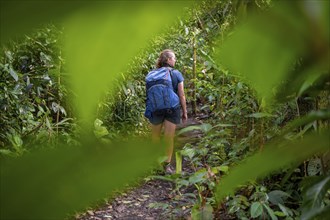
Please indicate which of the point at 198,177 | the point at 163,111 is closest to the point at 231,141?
the point at 163,111

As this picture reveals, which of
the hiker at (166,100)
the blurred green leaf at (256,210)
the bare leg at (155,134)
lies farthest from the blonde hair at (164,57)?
the blurred green leaf at (256,210)

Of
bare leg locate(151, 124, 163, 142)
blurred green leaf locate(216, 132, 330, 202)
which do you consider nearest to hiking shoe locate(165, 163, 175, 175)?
bare leg locate(151, 124, 163, 142)

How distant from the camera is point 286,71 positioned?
281mm

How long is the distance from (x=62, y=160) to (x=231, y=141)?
2932mm

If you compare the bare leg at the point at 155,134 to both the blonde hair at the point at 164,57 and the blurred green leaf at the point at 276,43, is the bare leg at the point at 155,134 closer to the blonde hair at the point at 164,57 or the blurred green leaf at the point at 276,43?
the blurred green leaf at the point at 276,43

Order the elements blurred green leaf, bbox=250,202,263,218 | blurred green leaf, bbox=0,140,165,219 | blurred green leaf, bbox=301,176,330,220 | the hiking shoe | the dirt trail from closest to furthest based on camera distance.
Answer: blurred green leaf, bbox=0,140,165,219
blurred green leaf, bbox=301,176,330,220
blurred green leaf, bbox=250,202,263,218
the dirt trail
the hiking shoe

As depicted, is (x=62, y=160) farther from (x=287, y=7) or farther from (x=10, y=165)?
(x=287, y=7)

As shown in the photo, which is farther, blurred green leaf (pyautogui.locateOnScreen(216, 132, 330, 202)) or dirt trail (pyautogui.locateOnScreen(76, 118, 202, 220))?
dirt trail (pyautogui.locateOnScreen(76, 118, 202, 220))

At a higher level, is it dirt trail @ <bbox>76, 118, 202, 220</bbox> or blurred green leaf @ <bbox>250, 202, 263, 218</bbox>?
blurred green leaf @ <bbox>250, 202, 263, 218</bbox>

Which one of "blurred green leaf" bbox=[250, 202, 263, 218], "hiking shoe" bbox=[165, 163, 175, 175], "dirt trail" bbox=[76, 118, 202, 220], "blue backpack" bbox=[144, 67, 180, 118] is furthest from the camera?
"hiking shoe" bbox=[165, 163, 175, 175]

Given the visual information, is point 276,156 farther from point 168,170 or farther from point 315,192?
point 168,170

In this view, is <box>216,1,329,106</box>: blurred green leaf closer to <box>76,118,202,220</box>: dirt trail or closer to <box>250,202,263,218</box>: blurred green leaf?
<box>250,202,263,218</box>: blurred green leaf

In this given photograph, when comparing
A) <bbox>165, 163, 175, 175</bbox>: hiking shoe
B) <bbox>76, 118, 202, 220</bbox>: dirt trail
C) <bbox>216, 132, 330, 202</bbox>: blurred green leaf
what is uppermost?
<bbox>216, 132, 330, 202</bbox>: blurred green leaf

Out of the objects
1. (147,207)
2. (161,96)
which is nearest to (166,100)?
(161,96)
